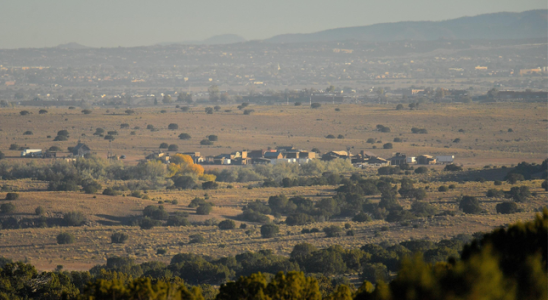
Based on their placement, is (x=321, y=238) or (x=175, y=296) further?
(x=321, y=238)

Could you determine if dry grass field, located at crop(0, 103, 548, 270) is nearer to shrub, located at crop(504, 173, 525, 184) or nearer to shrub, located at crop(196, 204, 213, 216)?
shrub, located at crop(196, 204, 213, 216)

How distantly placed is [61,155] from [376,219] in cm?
4280

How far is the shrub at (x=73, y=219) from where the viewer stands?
4438cm

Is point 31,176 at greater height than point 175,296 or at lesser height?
lesser

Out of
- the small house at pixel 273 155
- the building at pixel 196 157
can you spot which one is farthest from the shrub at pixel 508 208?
the building at pixel 196 157

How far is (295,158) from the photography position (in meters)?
83.1

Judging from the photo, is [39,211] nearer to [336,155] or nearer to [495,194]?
[495,194]

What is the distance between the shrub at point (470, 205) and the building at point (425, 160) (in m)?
30.6

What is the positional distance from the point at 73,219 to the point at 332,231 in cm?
1426

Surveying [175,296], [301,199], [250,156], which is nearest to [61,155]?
[250,156]

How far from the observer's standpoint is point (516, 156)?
86125 mm

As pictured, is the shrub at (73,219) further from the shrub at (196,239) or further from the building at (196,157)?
the building at (196,157)

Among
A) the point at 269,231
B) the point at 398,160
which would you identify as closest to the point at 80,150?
the point at 398,160

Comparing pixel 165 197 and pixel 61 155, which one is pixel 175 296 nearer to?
pixel 165 197
